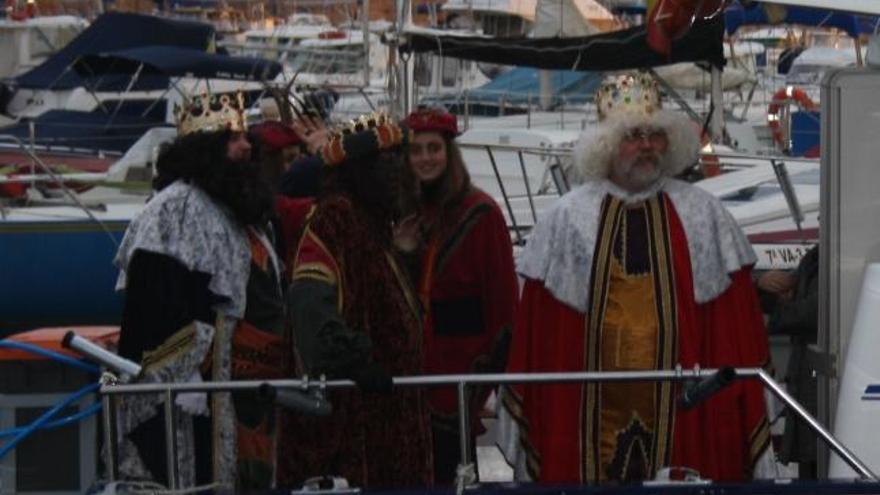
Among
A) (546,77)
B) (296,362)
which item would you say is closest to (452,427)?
(296,362)

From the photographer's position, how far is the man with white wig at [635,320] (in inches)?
216

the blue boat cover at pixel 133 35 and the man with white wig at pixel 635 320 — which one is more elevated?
the blue boat cover at pixel 133 35

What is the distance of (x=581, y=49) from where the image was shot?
9422 mm

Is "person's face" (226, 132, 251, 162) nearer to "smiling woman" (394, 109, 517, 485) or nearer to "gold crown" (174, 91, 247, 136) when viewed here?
"gold crown" (174, 91, 247, 136)

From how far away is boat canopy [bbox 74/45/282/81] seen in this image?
17.7 m

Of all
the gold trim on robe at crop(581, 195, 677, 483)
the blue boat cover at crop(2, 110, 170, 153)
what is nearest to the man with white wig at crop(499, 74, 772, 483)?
the gold trim on robe at crop(581, 195, 677, 483)

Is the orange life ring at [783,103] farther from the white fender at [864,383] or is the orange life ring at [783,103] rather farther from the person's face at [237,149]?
the white fender at [864,383]

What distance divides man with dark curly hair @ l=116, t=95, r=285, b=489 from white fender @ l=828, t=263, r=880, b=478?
5.16 ft

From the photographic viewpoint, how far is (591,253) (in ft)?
18.1

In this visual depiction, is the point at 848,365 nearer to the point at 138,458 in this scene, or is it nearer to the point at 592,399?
the point at 592,399

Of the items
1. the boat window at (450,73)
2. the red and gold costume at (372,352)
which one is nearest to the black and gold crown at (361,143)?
the red and gold costume at (372,352)

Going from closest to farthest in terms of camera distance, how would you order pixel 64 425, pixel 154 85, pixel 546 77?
1. pixel 64 425
2. pixel 546 77
3. pixel 154 85

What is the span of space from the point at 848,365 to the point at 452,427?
4.82 feet

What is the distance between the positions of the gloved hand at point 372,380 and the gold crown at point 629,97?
1073 mm
